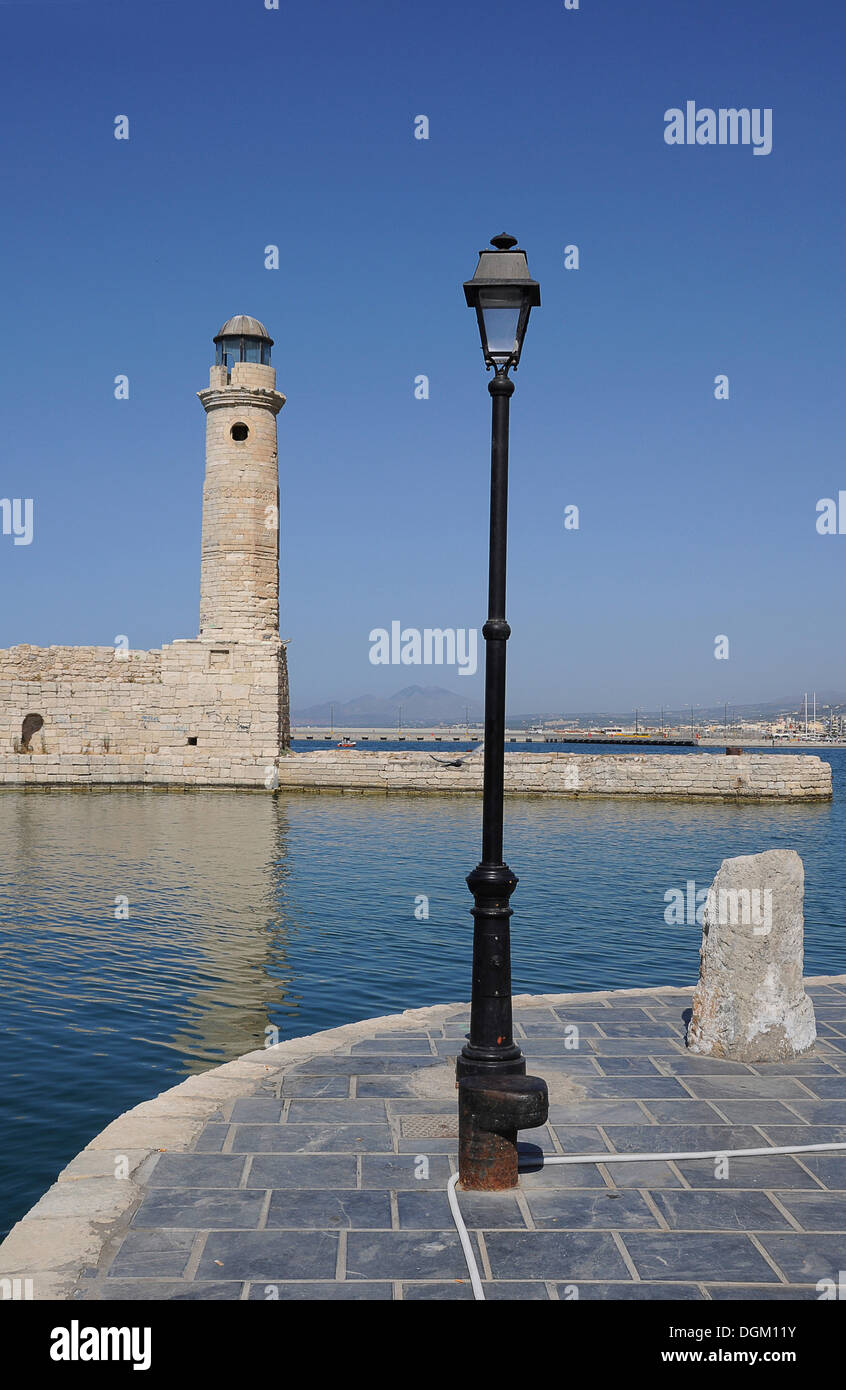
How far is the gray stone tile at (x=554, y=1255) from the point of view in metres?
3.70

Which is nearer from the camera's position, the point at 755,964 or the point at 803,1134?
the point at 803,1134

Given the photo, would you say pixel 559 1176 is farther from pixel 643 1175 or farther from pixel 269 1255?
pixel 269 1255

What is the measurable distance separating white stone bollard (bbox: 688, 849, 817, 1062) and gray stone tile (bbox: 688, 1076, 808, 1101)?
1.00 feet

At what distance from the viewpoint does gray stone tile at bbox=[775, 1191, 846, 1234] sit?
4121 mm

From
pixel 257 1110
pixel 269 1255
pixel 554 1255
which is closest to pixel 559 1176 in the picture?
pixel 554 1255

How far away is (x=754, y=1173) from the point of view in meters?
4.63

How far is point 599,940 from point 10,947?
6.32m

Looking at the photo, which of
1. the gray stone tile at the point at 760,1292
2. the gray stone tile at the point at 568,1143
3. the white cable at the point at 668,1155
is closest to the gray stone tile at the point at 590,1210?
the white cable at the point at 668,1155

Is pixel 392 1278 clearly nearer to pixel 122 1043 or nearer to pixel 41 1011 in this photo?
pixel 122 1043

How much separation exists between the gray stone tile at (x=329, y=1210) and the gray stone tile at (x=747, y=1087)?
2.12 meters

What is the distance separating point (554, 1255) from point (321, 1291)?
86 cm

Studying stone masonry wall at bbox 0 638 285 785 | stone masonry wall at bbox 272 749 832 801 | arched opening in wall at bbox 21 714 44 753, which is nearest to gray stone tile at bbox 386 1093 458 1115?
stone masonry wall at bbox 0 638 285 785

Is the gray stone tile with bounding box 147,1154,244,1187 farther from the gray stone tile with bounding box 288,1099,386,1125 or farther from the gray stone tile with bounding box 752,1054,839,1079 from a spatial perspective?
the gray stone tile with bounding box 752,1054,839,1079

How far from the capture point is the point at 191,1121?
204 inches
